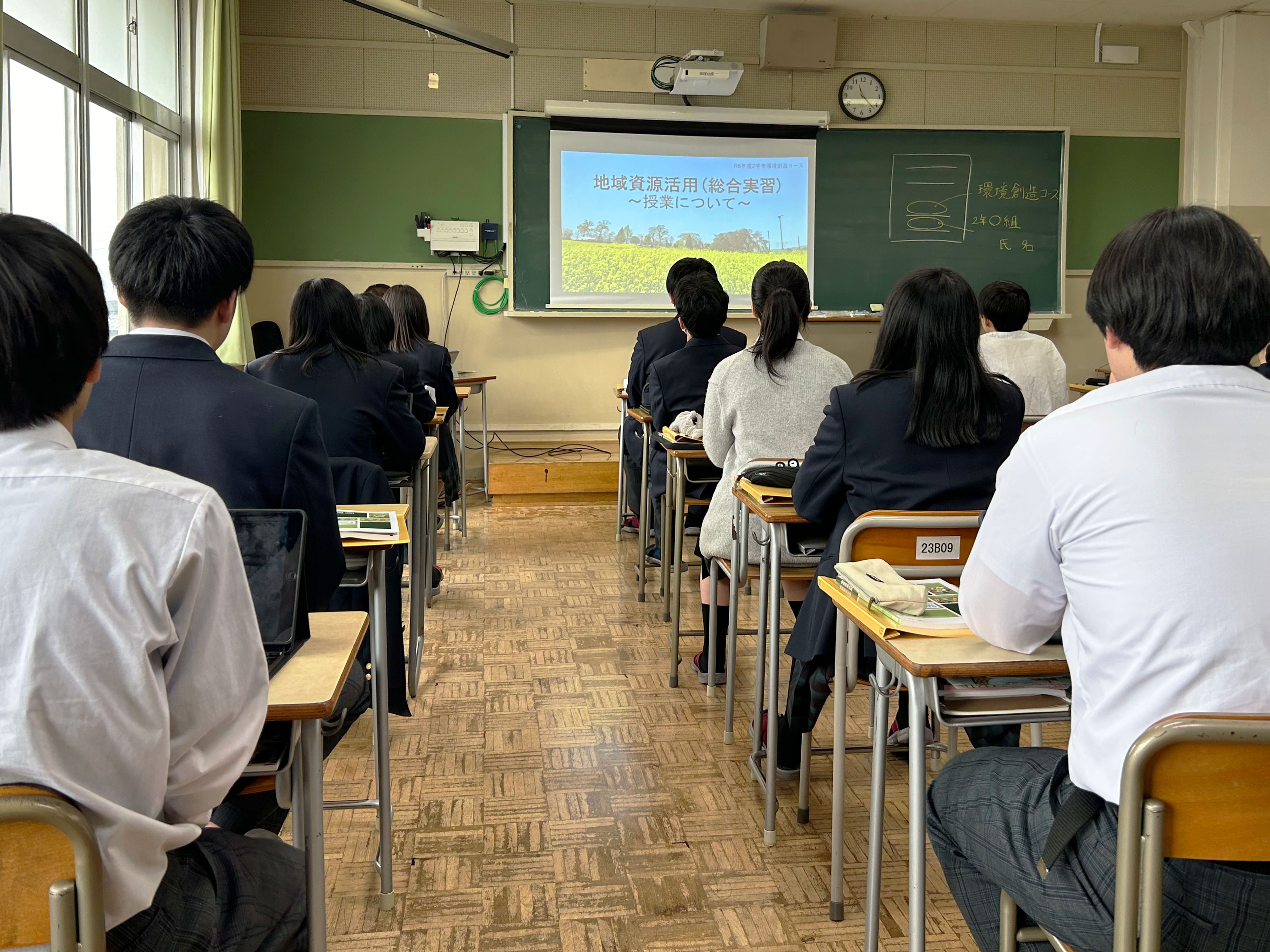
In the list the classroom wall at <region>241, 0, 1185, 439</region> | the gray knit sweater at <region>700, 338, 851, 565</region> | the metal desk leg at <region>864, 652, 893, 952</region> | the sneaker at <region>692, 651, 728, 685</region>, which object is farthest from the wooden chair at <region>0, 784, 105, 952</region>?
the classroom wall at <region>241, 0, 1185, 439</region>

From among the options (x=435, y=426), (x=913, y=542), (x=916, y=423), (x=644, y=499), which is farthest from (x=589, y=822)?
(x=435, y=426)

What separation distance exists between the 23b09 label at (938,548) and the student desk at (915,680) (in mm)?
280

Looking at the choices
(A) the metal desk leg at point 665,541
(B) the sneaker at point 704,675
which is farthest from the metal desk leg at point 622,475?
(B) the sneaker at point 704,675

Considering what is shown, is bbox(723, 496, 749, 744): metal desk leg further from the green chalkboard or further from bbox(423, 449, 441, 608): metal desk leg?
the green chalkboard

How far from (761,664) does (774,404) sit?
0.80m

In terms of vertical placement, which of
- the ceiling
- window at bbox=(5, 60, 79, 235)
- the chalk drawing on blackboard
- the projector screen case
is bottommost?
window at bbox=(5, 60, 79, 235)

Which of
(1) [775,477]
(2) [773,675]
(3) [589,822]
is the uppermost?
(1) [775,477]

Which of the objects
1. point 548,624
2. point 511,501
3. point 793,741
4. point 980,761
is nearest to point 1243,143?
point 511,501

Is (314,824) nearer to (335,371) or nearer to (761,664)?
(761,664)

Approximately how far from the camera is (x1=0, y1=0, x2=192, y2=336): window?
3592mm

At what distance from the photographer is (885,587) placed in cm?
156

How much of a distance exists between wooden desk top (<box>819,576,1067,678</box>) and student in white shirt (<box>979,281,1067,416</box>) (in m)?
2.98

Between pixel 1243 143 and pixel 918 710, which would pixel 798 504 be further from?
pixel 1243 143

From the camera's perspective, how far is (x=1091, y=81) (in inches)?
292
